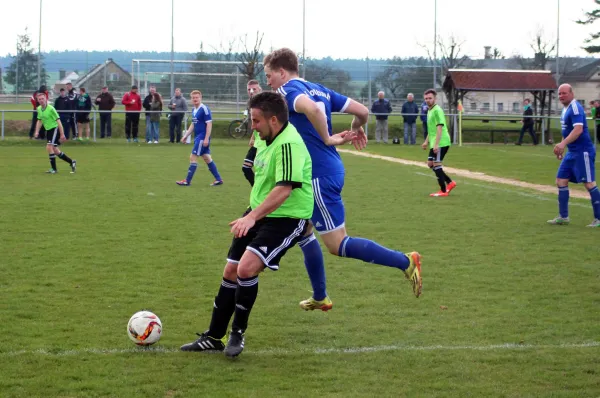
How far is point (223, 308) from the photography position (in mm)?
5309

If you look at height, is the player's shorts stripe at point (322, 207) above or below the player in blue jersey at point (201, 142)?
below

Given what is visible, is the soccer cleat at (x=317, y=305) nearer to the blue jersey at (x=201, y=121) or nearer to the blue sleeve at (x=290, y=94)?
the blue sleeve at (x=290, y=94)

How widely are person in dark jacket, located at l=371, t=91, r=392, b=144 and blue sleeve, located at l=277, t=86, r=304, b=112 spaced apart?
84.1 feet

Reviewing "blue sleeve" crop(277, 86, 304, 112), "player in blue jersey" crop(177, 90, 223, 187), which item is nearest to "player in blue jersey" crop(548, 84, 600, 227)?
"blue sleeve" crop(277, 86, 304, 112)

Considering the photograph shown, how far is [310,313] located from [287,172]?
1.76 meters

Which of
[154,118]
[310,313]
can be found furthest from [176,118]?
[310,313]

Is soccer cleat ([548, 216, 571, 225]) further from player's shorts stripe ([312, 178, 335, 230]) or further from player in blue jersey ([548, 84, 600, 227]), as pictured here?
player's shorts stripe ([312, 178, 335, 230])

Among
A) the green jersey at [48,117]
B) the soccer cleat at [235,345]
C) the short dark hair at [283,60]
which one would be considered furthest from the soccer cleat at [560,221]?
the green jersey at [48,117]

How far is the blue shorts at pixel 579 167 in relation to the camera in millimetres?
11023

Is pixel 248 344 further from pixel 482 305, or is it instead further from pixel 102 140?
pixel 102 140

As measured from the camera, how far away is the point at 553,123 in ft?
132

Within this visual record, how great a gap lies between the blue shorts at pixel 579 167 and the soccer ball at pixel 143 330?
7409mm

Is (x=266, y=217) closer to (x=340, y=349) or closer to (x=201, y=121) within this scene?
(x=340, y=349)

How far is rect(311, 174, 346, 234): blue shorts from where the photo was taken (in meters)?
5.88
